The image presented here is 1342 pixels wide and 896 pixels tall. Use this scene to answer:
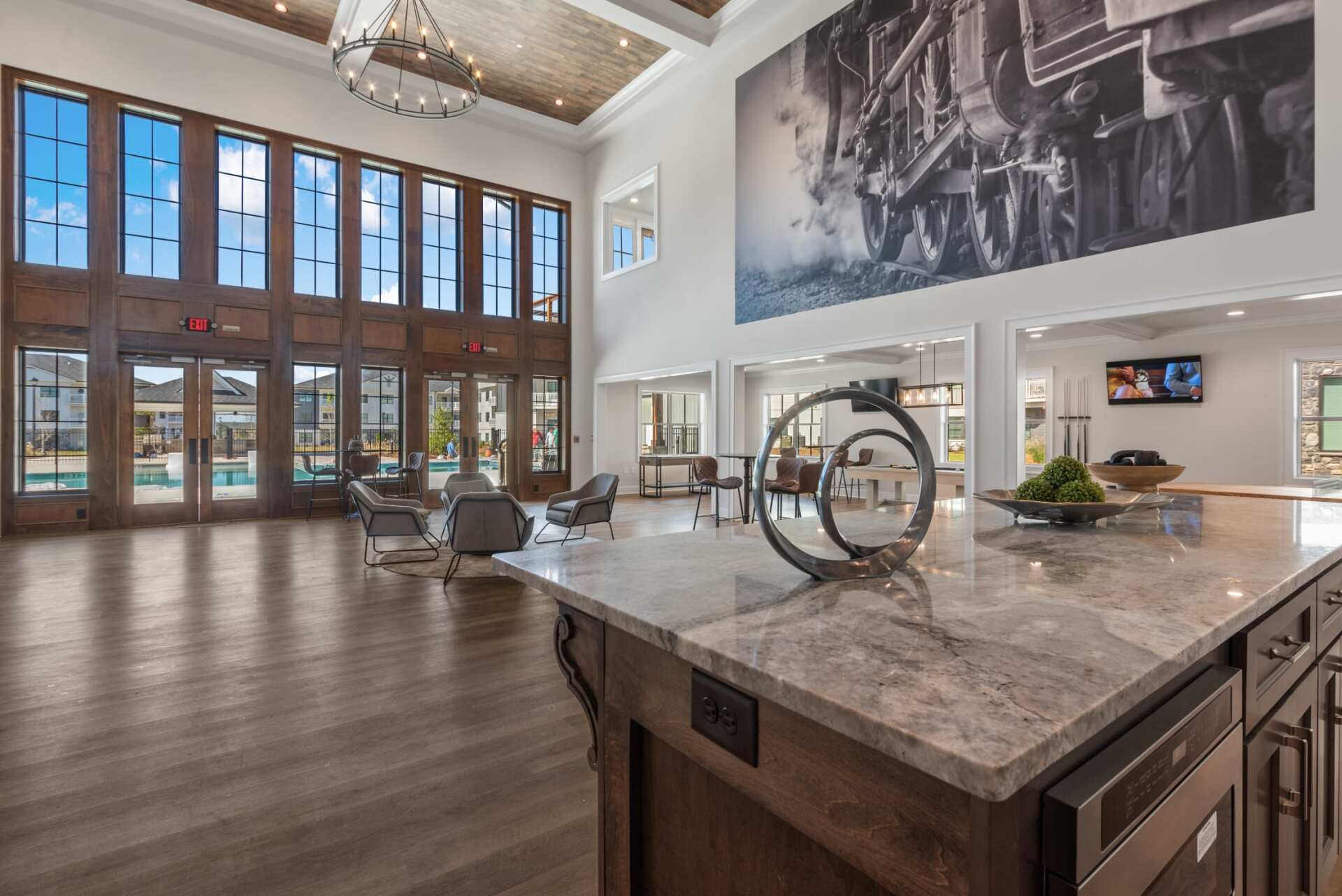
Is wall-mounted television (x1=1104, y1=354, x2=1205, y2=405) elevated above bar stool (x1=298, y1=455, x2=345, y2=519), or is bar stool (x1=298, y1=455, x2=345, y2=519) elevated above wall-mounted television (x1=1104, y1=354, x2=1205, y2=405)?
wall-mounted television (x1=1104, y1=354, x2=1205, y2=405)

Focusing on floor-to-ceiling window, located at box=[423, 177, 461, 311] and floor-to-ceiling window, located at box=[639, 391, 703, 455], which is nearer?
floor-to-ceiling window, located at box=[423, 177, 461, 311]

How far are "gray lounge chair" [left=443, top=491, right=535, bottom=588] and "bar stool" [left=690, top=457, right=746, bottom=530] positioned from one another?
2.91 metres

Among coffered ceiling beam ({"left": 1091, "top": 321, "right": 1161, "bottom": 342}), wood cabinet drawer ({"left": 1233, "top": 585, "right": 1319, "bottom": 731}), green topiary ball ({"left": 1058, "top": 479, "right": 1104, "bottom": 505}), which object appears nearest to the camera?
wood cabinet drawer ({"left": 1233, "top": 585, "right": 1319, "bottom": 731})

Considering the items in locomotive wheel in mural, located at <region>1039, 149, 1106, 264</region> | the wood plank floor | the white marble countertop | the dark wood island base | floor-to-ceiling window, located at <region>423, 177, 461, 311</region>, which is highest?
floor-to-ceiling window, located at <region>423, 177, 461, 311</region>

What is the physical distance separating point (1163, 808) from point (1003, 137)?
6444mm

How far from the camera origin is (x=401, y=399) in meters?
9.99

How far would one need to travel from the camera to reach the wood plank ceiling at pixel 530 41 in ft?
26.6

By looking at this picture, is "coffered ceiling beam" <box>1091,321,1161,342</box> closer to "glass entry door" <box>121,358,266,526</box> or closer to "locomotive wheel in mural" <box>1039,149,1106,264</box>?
"locomotive wheel in mural" <box>1039,149,1106,264</box>

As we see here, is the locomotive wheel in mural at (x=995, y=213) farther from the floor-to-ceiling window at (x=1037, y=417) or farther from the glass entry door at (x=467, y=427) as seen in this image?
the glass entry door at (x=467, y=427)

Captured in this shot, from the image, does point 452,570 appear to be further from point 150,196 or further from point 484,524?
point 150,196

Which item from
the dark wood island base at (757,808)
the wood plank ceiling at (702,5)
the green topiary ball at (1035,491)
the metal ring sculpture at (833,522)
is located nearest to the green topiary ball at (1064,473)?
the green topiary ball at (1035,491)

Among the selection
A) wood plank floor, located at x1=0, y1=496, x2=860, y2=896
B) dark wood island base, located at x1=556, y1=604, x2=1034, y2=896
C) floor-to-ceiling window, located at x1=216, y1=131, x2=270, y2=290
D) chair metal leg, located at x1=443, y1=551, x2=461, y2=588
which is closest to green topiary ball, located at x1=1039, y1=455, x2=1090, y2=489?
dark wood island base, located at x1=556, y1=604, x2=1034, y2=896

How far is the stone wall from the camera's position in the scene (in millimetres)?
7105

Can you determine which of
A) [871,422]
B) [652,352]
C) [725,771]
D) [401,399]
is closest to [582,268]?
[652,352]
